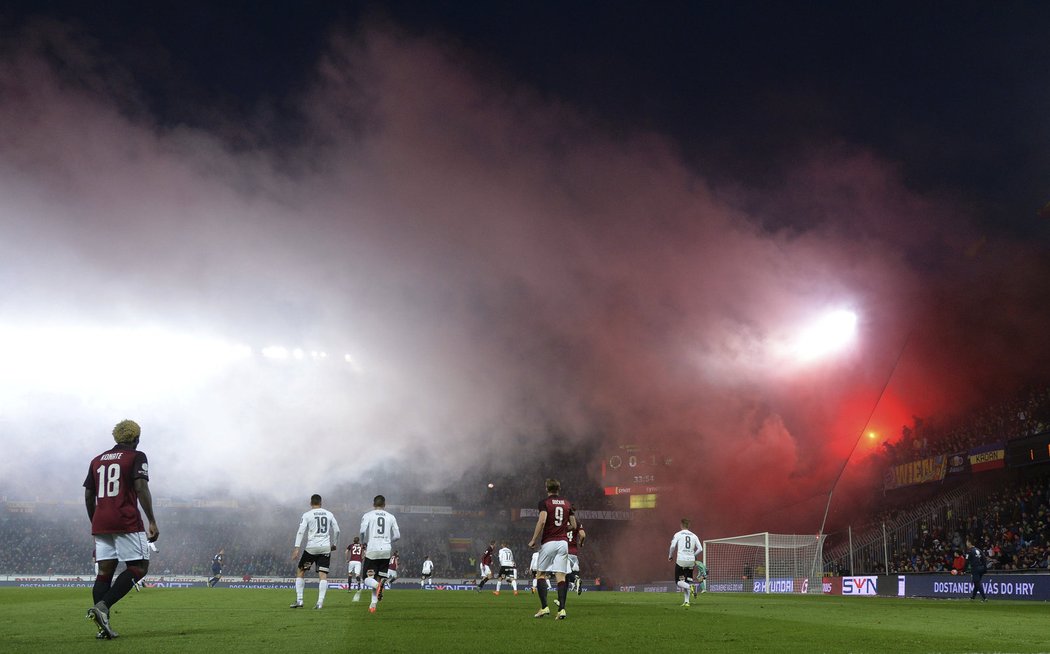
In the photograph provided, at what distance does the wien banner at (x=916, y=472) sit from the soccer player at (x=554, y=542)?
38.0 metres

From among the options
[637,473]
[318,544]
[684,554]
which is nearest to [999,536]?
[684,554]

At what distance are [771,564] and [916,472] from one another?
431 inches

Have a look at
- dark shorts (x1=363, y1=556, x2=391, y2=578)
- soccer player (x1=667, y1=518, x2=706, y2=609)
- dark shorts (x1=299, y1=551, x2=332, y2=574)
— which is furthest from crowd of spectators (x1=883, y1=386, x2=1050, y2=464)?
dark shorts (x1=299, y1=551, x2=332, y2=574)

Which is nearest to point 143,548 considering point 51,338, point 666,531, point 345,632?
point 345,632

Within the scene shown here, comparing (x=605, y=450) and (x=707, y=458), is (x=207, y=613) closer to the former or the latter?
(x=707, y=458)

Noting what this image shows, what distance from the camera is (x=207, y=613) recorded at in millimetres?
15602

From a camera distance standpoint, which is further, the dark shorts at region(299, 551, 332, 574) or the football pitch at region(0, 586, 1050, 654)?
the dark shorts at region(299, 551, 332, 574)

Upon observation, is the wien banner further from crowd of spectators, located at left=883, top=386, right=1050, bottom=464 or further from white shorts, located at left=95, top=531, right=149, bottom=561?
white shorts, located at left=95, top=531, right=149, bottom=561

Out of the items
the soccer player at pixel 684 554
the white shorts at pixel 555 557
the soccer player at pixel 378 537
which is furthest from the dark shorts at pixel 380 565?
the soccer player at pixel 684 554

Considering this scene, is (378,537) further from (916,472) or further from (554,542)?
(916,472)

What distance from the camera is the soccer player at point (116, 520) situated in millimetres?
9336

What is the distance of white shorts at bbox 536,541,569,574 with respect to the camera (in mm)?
14070

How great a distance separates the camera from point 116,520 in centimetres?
938

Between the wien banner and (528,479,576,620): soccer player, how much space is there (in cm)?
3797
